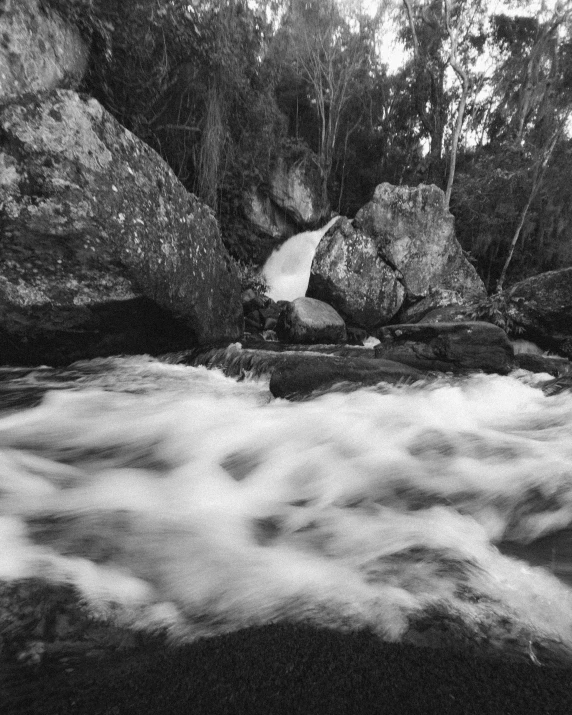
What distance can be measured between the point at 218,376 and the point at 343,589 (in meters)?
3.57

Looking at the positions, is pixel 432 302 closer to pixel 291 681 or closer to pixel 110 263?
pixel 110 263

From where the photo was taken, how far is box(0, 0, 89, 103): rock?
3947 mm

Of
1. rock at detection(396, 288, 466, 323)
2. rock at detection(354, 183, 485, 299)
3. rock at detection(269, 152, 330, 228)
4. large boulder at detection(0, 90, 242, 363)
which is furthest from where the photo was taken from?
rock at detection(269, 152, 330, 228)

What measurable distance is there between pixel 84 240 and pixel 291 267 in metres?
8.80

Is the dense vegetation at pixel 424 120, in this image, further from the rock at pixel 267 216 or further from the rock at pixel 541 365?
the rock at pixel 541 365

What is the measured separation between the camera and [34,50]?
4.24 meters

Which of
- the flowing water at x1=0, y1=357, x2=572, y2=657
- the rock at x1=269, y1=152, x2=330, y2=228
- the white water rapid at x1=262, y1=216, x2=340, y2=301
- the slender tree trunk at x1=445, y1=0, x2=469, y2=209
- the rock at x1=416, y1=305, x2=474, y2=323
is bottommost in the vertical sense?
the flowing water at x1=0, y1=357, x2=572, y2=657

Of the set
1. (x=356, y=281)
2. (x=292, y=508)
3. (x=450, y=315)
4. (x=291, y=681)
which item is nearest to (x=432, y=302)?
(x=356, y=281)

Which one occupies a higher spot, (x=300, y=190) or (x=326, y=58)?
(x=326, y=58)

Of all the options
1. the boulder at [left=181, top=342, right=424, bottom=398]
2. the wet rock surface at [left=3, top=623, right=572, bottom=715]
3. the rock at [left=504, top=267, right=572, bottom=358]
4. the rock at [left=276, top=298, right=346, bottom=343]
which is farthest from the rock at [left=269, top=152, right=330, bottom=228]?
the wet rock surface at [left=3, top=623, right=572, bottom=715]

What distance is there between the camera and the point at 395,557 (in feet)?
4.74

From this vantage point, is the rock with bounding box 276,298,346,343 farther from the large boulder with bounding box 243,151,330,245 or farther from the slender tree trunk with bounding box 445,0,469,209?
the slender tree trunk with bounding box 445,0,469,209

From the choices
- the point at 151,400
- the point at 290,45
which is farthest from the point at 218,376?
the point at 290,45

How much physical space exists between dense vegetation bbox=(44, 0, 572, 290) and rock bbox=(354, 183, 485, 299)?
→ 272cm
